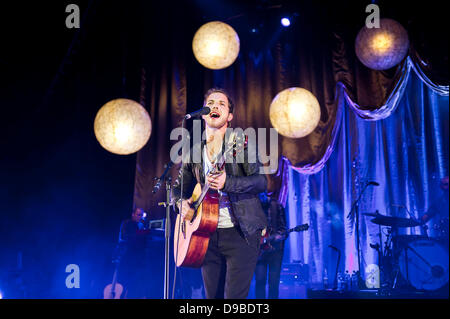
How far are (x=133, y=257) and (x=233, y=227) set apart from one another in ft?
14.3

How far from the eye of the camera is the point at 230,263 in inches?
111

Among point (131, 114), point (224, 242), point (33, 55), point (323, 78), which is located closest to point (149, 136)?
point (131, 114)

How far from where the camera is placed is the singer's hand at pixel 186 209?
330 centimetres

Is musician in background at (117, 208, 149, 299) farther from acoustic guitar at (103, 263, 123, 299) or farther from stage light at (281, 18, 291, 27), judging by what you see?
stage light at (281, 18, 291, 27)

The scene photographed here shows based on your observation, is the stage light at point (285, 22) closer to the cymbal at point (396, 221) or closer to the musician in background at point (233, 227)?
the cymbal at point (396, 221)

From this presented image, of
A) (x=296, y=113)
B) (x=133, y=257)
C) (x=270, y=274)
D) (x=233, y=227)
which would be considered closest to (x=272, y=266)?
(x=270, y=274)

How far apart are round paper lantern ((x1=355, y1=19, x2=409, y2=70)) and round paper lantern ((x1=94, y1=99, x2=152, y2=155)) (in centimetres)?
345

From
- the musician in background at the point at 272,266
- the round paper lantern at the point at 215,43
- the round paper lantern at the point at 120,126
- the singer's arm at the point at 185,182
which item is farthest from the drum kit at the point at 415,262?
the round paper lantern at the point at 120,126

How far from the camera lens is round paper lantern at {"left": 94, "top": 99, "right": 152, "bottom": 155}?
6.27m

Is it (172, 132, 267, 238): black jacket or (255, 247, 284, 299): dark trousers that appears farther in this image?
(255, 247, 284, 299): dark trousers

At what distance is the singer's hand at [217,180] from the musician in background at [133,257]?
4166 millimetres

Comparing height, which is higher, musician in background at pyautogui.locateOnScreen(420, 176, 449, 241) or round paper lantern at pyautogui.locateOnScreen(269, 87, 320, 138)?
round paper lantern at pyautogui.locateOnScreen(269, 87, 320, 138)

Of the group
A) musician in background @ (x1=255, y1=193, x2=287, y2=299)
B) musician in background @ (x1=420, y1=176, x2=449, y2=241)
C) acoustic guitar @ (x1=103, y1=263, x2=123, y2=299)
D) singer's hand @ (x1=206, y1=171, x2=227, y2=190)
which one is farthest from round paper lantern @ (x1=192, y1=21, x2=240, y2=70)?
acoustic guitar @ (x1=103, y1=263, x2=123, y2=299)

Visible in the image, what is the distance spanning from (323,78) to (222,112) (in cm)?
386
